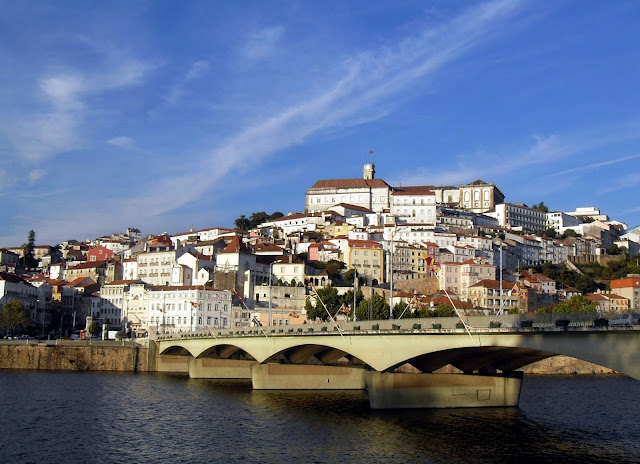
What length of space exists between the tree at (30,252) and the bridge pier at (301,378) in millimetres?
125276

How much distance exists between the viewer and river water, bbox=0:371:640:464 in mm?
33281

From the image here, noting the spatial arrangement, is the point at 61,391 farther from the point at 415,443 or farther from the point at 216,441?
the point at 415,443

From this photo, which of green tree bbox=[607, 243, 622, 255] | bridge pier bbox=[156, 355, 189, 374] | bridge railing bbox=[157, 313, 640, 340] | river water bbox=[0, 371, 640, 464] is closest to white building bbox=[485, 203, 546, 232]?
green tree bbox=[607, 243, 622, 255]

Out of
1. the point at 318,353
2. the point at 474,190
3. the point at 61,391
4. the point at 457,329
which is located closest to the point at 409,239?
the point at 474,190

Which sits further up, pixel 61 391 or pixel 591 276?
pixel 591 276

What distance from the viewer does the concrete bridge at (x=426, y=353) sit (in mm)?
33425

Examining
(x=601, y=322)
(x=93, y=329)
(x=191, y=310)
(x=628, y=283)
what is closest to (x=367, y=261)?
(x=191, y=310)

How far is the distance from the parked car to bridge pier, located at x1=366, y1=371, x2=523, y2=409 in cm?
1426

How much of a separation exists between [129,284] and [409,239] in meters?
57.4

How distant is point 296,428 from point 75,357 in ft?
155

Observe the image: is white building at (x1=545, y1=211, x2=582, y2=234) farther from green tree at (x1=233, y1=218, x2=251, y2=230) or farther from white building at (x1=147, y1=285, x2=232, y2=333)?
white building at (x1=147, y1=285, x2=232, y2=333)

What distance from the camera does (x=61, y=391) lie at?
185 ft

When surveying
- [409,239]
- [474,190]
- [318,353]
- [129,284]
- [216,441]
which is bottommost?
[216,441]

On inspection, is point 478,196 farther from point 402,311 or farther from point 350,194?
point 402,311
